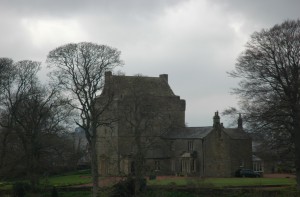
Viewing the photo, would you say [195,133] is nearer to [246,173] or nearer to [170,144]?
[170,144]

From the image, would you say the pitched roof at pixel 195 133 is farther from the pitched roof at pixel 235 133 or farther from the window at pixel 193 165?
the window at pixel 193 165

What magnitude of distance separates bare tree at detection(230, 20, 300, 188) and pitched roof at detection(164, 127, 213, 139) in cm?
2742

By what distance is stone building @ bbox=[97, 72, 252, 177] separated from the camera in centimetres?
6744

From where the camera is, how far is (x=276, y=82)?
1599 inches

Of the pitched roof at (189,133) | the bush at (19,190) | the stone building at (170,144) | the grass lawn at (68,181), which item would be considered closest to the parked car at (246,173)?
the stone building at (170,144)

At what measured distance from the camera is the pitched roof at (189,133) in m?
68.8

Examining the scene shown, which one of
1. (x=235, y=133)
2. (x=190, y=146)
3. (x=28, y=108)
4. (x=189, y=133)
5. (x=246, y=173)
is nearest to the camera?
(x=28, y=108)

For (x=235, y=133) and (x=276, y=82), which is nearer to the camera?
(x=276, y=82)

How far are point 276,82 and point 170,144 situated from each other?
33.9 meters

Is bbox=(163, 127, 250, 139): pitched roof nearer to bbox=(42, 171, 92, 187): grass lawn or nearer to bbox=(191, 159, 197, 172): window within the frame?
bbox=(191, 159, 197, 172): window

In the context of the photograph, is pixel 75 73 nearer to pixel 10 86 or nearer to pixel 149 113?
pixel 10 86

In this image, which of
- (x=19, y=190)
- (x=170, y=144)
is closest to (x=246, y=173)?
(x=170, y=144)

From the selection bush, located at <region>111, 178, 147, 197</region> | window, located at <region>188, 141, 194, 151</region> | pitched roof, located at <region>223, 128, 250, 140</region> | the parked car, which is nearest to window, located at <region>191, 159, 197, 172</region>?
window, located at <region>188, 141, 194, 151</region>

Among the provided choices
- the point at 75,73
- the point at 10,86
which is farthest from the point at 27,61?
the point at 75,73
